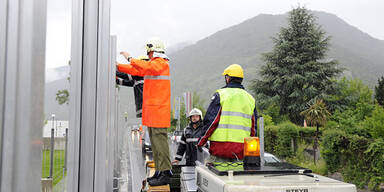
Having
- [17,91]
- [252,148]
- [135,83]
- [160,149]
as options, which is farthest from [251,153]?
[17,91]

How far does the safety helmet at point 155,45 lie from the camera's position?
15.6 feet

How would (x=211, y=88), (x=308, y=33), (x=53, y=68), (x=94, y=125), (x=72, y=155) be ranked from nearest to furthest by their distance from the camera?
1. (x=53, y=68)
2. (x=72, y=155)
3. (x=94, y=125)
4. (x=308, y=33)
5. (x=211, y=88)

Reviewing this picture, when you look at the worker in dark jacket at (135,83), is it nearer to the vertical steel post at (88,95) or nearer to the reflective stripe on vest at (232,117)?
the reflective stripe on vest at (232,117)

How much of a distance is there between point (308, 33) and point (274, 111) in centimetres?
1008

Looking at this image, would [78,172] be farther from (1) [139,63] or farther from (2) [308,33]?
(2) [308,33]

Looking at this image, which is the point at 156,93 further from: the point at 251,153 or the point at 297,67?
the point at 297,67

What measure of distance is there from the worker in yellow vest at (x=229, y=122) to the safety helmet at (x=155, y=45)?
0.94 metres

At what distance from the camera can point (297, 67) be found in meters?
43.7

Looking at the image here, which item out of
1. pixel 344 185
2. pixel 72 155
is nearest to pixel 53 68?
pixel 72 155

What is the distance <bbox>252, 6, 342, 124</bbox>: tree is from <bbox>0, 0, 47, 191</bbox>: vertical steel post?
43.1 metres

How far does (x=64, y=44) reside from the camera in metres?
2.04

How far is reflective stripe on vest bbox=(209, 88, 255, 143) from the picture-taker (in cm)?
473

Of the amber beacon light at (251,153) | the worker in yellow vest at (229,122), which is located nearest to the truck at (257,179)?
the amber beacon light at (251,153)

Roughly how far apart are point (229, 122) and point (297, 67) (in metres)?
40.9
